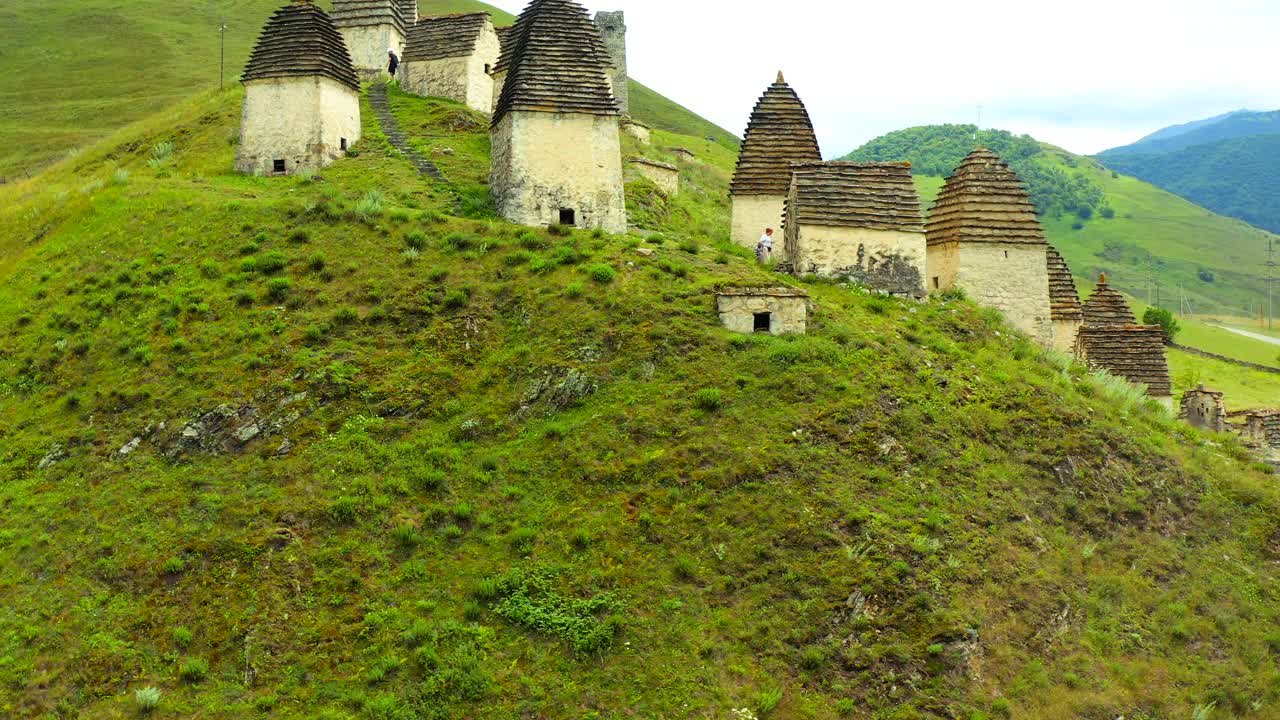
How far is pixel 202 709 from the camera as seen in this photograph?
15539mm

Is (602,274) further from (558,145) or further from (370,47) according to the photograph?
(370,47)

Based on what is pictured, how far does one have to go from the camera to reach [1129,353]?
33531 millimetres

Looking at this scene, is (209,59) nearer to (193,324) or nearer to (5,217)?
(5,217)

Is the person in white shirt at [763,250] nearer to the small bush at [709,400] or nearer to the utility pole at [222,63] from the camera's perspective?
the small bush at [709,400]

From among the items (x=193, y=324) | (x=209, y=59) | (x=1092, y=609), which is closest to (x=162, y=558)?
(x=193, y=324)

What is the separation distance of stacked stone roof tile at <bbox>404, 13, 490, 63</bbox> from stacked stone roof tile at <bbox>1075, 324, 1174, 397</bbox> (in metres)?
25.6

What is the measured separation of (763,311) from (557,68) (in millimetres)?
11373

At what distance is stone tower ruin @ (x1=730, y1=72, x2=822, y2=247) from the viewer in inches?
1307

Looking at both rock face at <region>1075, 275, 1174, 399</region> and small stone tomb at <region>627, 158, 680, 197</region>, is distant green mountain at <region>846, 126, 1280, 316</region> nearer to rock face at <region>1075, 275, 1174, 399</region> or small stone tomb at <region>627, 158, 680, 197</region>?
small stone tomb at <region>627, 158, 680, 197</region>

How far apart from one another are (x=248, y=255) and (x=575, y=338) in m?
8.58

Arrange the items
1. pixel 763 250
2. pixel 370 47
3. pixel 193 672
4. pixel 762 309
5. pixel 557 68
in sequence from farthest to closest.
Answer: pixel 370 47, pixel 557 68, pixel 763 250, pixel 762 309, pixel 193 672

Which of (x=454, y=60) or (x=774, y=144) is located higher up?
(x=454, y=60)

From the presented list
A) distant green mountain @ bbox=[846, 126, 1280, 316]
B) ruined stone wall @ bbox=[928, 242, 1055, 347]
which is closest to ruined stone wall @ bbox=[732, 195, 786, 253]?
ruined stone wall @ bbox=[928, 242, 1055, 347]

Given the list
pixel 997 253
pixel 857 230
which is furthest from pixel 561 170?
pixel 997 253
